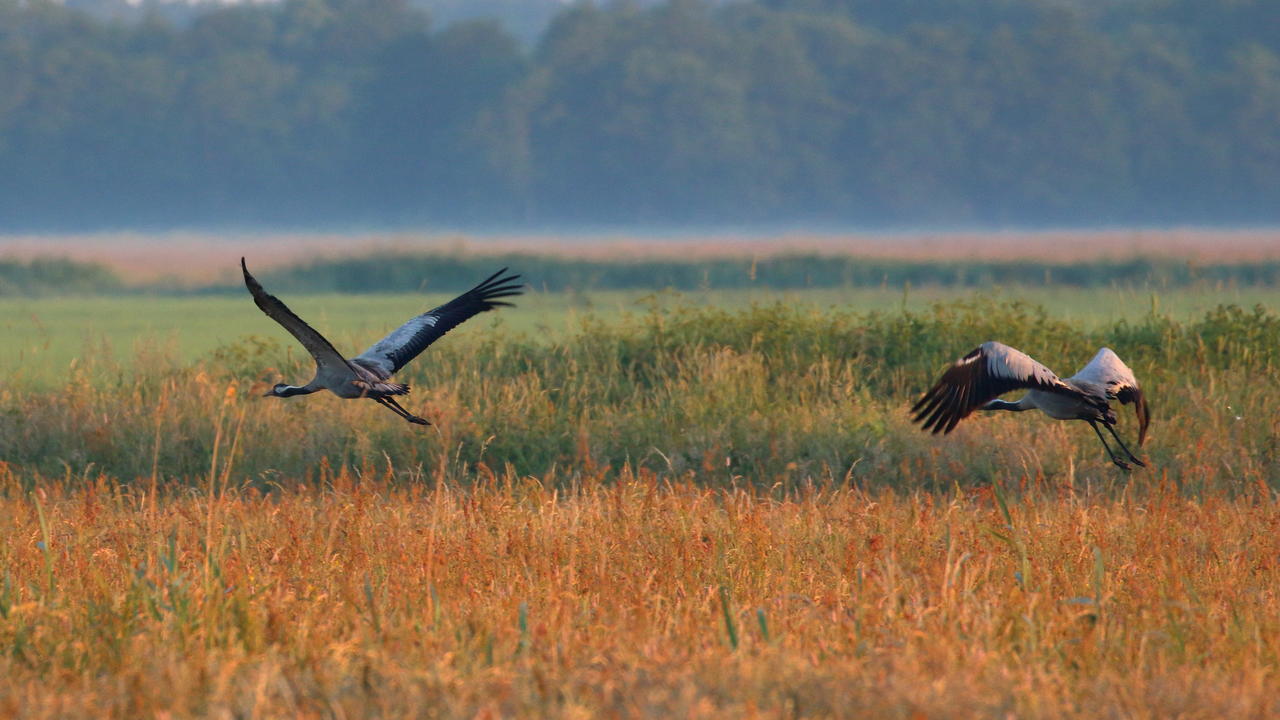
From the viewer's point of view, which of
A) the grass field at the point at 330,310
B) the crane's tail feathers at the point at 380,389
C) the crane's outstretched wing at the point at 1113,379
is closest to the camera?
the crane's tail feathers at the point at 380,389

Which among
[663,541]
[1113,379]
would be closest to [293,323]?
[663,541]

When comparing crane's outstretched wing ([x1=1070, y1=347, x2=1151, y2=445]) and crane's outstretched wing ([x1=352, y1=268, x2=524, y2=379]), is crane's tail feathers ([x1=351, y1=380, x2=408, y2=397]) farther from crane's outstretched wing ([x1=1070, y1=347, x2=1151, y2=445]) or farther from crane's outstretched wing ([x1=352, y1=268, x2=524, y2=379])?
crane's outstretched wing ([x1=1070, y1=347, x2=1151, y2=445])

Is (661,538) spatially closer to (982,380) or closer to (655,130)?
(982,380)

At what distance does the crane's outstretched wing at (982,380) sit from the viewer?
7.34 meters

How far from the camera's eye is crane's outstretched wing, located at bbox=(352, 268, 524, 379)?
26.0ft

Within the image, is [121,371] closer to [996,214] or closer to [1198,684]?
[1198,684]

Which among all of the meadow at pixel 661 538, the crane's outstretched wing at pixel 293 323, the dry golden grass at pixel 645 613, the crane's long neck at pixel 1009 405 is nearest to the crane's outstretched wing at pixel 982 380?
the meadow at pixel 661 538

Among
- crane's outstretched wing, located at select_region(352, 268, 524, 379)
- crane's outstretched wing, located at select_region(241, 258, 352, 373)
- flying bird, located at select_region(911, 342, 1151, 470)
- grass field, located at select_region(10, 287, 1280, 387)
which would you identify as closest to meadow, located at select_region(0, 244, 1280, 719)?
flying bird, located at select_region(911, 342, 1151, 470)

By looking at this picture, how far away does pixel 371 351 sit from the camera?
316 inches

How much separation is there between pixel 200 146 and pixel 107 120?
5.66 meters

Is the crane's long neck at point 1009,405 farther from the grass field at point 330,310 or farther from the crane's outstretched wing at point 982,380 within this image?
the grass field at point 330,310

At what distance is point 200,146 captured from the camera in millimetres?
84062

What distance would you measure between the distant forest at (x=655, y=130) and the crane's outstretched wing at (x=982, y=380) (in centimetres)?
7800

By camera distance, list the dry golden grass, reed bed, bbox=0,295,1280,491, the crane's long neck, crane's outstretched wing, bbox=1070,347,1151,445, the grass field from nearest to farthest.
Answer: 1. the dry golden grass
2. crane's outstretched wing, bbox=1070,347,1151,445
3. the crane's long neck
4. reed bed, bbox=0,295,1280,491
5. the grass field
